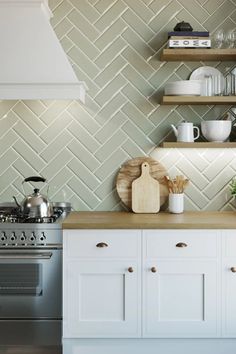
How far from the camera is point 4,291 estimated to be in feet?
11.2

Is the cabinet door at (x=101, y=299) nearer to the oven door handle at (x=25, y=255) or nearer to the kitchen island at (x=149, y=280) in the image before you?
the kitchen island at (x=149, y=280)

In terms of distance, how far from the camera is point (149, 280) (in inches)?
135

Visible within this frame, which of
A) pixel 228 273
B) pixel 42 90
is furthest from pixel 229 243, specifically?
pixel 42 90

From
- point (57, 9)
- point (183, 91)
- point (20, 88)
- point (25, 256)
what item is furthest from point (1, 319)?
point (57, 9)

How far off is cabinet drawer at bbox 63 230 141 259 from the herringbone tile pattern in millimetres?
668

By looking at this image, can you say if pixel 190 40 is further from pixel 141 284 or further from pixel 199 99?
pixel 141 284

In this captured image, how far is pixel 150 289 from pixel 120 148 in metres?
1.10

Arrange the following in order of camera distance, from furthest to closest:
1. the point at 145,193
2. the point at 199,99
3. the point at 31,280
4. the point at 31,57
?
the point at 145,193 → the point at 199,99 → the point at 31,57 → the point at 31,280

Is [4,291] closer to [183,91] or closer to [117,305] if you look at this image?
[117,305]

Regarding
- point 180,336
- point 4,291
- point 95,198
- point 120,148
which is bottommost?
point 180,336

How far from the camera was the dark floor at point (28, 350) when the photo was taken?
3471 mm

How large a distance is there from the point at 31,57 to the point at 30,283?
54.6 inches

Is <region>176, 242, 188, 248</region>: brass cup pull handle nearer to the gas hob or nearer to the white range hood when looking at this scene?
the gas hob

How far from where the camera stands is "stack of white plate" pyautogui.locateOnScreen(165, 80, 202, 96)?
12.5 feet
